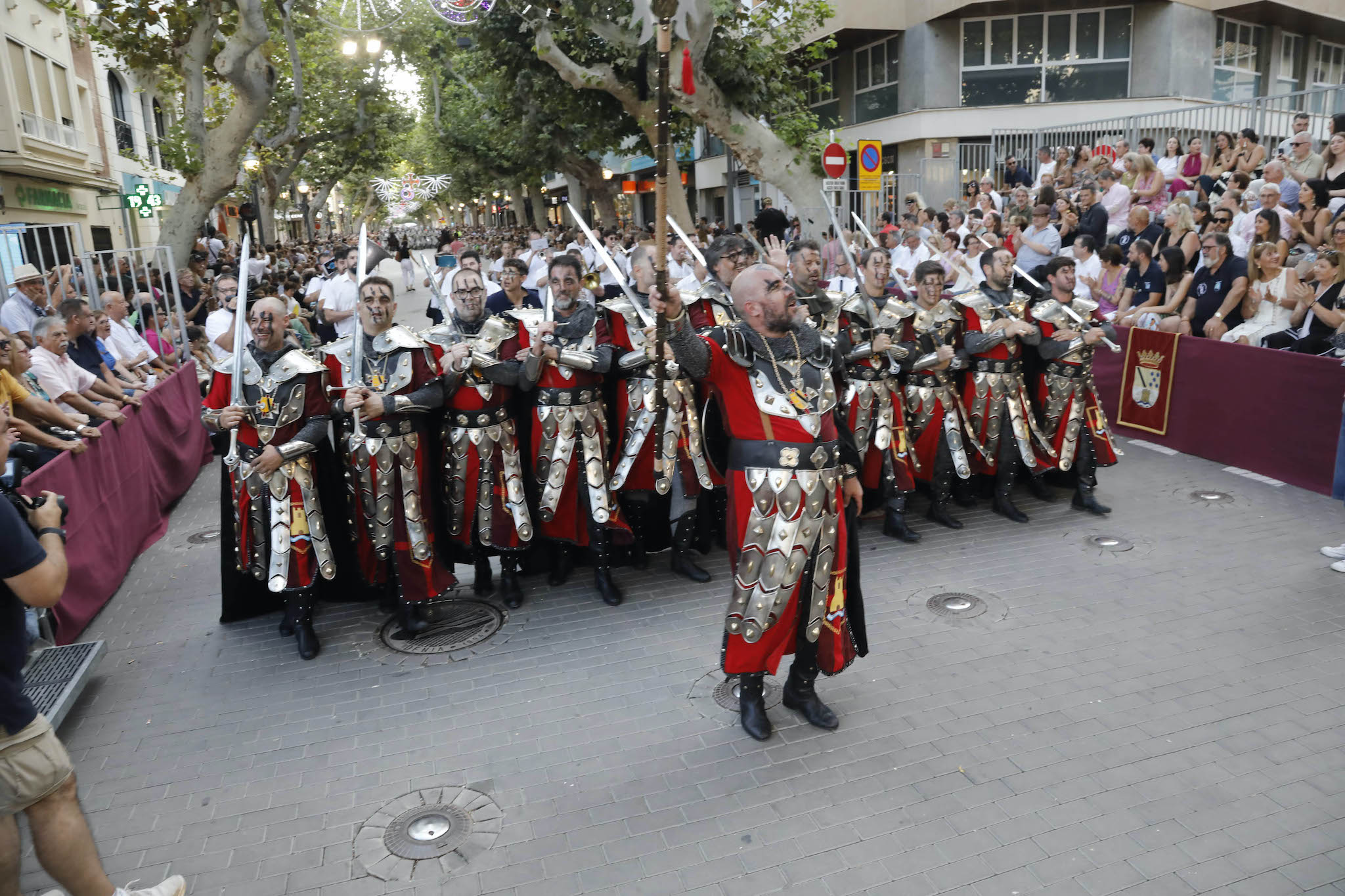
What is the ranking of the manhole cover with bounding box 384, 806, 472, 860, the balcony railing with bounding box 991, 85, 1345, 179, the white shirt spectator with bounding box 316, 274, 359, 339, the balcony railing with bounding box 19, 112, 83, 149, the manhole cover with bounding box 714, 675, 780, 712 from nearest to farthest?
1. the manhole cover with bounding box 384, 806, 472, 860
2. the manhole cover with bounding box 714, 675, 780, 712
3. the white shirt spectator with bounding box 316, 274, 359, 339
4. the balcony railing with bounding box 991, 85, 1345, 179
5. the balcony railing with bounding box 19, 112, 83, 149

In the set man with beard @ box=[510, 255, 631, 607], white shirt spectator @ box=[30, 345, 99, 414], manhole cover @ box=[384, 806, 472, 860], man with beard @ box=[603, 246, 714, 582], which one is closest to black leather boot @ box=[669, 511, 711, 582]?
man with beard @ box=[603, 246, 714, 582]

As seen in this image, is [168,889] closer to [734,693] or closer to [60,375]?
[734,693]

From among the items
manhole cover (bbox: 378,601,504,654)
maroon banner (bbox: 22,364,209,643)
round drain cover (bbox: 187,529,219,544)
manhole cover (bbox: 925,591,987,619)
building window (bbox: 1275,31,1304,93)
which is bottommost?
manhole cover (bbox: 925,591,987,619)

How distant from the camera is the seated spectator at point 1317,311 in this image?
760 centimetres

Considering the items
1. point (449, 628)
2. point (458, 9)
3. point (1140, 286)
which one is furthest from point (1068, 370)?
point (458, 9)

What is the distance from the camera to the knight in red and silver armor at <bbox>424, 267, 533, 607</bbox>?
222 inches

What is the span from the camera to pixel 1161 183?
1238cm

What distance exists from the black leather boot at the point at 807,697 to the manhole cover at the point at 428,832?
5.42 feet

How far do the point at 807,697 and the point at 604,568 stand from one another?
2.02 meters

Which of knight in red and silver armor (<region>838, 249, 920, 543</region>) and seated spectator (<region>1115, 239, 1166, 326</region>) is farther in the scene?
seated spectator (<region>1115, 239, 1166, 326</region>)

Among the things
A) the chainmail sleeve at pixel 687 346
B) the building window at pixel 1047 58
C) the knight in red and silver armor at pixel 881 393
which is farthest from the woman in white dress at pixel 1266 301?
the building window at pixel 1047 58

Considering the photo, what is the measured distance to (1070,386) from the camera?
23.7 feet

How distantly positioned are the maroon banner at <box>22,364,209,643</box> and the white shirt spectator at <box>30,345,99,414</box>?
0.46 metres

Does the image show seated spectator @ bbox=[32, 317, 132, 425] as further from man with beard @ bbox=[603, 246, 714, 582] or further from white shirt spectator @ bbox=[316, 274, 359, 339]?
man with beard @ bbox=[603, 246, 714, 582]
